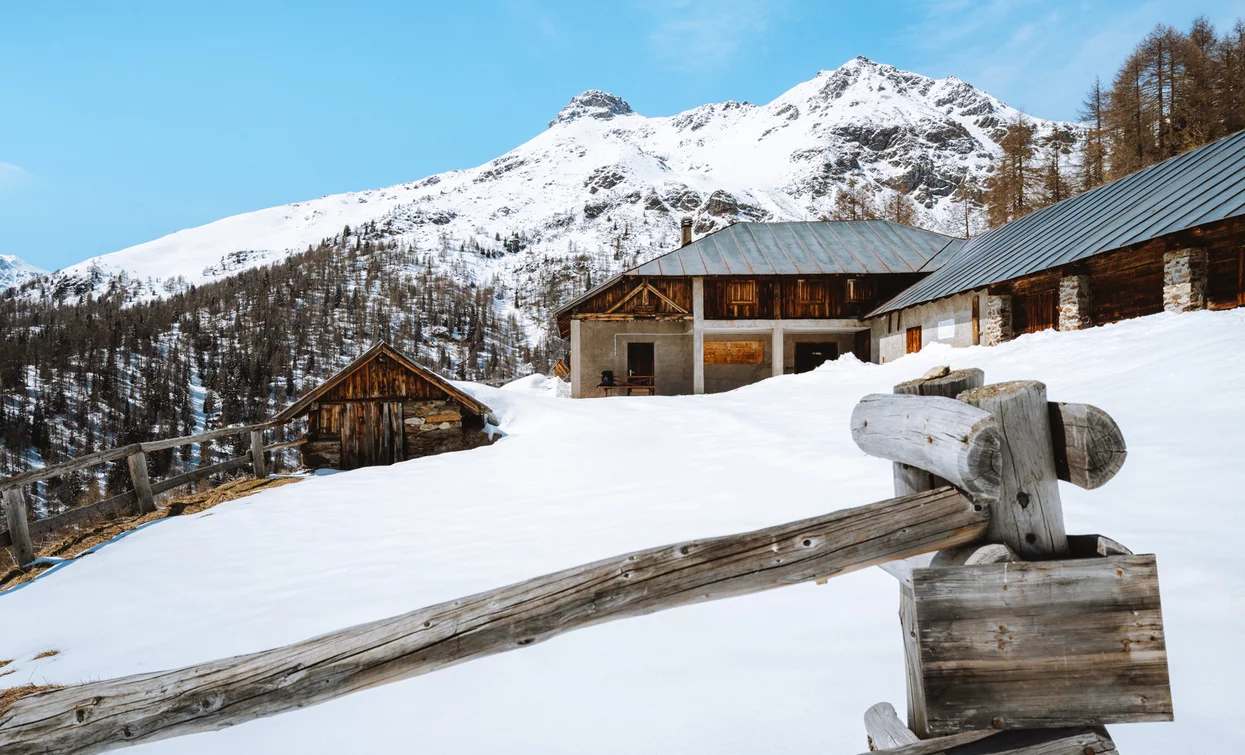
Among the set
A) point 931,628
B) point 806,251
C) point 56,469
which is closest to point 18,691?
point 56,469

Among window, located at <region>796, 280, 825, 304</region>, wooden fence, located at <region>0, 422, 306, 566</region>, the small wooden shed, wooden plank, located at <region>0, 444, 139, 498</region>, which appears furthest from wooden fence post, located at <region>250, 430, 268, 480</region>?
window, located at <region>796, 280, 825, 304</region>

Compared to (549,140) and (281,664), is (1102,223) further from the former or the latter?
(549,140)

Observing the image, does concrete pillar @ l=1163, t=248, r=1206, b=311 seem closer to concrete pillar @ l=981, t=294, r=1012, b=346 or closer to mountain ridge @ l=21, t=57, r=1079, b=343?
concrete pillar @ l=981, t=294, r=1012, b=346

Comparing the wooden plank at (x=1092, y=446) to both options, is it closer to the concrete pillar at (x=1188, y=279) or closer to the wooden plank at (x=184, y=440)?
the wooden plank at (x=184, y=440)

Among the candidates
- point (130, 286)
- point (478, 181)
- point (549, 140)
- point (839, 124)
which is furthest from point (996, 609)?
point (549, 140)

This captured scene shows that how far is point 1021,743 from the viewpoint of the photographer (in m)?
1.49

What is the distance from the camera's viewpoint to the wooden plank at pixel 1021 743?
143 centimetres

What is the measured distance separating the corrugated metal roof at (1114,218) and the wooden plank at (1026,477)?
1269 centimetres

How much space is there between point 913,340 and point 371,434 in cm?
1715

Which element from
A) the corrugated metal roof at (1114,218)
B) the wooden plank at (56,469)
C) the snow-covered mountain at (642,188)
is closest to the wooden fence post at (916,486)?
the wooden plank at (56,469)

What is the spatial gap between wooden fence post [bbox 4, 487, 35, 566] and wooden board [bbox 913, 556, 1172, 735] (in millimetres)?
9398

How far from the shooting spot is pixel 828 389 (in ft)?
44.9

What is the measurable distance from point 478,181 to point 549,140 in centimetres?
3976

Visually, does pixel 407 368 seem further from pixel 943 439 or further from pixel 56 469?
pixel 943 439
